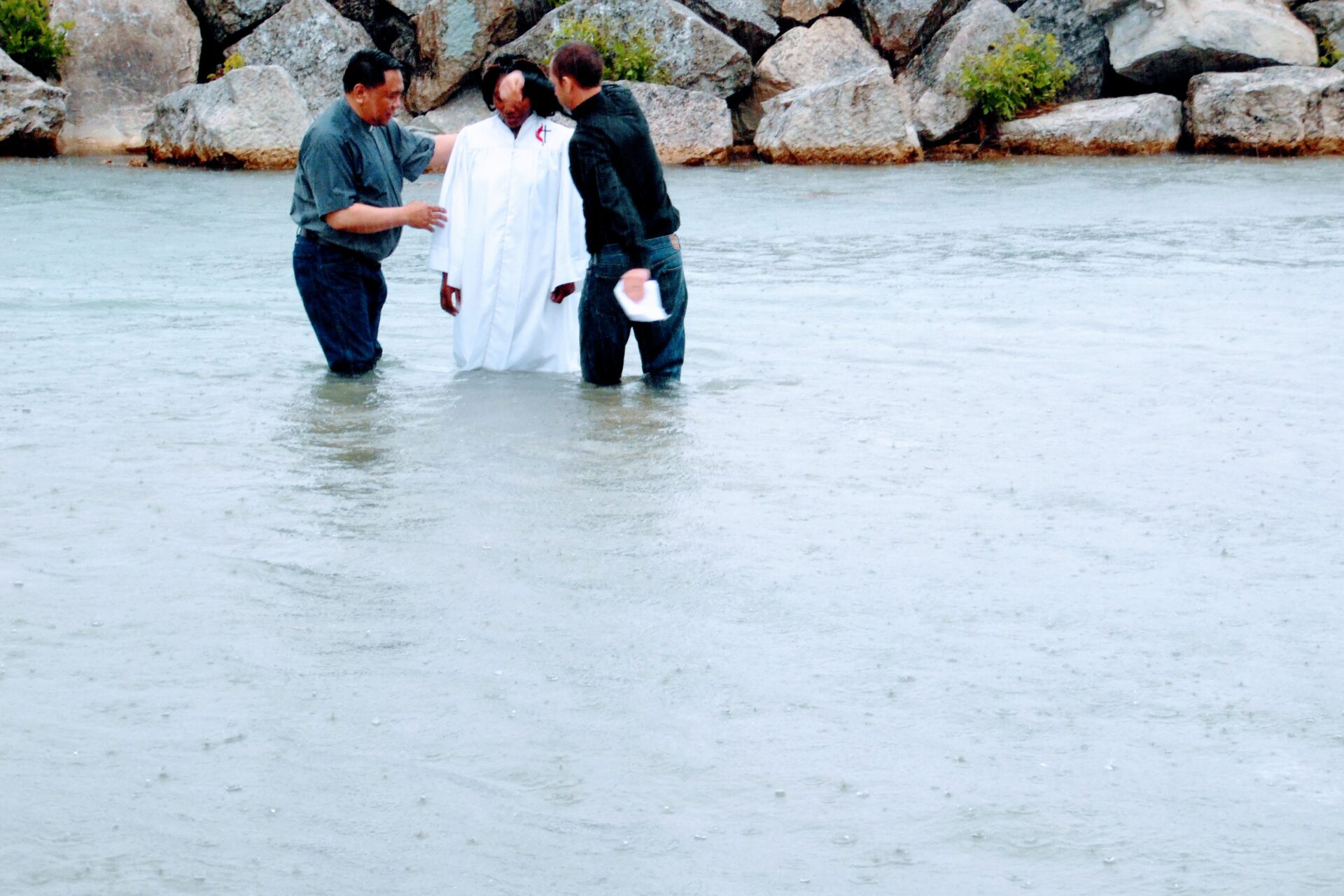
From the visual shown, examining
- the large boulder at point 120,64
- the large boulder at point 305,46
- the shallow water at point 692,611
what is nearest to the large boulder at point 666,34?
the large boulder at point 305,46

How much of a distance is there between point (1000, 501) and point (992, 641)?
3.48 feet

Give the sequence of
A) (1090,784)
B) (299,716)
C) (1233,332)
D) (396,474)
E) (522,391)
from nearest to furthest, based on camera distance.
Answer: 1. (1090,784)
2. (299,716)
3. (396,474)
4. (522,391)
5. (1233,332)

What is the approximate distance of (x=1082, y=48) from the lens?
16547mm

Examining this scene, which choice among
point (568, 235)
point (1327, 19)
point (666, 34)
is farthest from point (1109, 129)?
point (568, 235)

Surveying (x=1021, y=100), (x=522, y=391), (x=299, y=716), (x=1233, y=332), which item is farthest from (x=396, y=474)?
(x=1021, y=100)

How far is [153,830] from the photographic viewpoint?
2549 mm

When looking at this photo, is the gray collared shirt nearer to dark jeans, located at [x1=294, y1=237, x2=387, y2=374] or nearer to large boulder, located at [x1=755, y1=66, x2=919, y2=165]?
dark jeans, located at [x1=294, y1=237, x2=387, y2=374]

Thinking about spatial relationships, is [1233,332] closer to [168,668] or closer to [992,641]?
[992,641]

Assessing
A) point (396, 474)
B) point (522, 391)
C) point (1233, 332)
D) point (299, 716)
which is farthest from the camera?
point (1233, 332)

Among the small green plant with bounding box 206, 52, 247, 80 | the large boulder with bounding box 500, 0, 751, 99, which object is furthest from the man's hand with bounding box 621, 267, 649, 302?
the small green plant with bounding box 206, 52, 247, 80

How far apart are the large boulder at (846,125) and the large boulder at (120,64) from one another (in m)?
6.01

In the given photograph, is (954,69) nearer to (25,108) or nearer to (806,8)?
(806,8)

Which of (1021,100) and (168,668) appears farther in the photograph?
(1021,100)

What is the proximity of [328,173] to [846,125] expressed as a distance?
973cm
